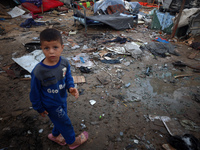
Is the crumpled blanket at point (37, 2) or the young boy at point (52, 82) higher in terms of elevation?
the crumpled blanket at point (37, 2)

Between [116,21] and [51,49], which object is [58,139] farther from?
[116,21]

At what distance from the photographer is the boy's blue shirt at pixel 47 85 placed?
121 cm

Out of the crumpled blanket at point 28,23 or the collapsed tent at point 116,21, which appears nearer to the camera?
the collapsed tent at point 116,21

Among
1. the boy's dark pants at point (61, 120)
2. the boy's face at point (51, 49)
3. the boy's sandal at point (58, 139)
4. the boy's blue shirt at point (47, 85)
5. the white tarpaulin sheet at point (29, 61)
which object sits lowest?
the boy's sandal at point (58, 139)

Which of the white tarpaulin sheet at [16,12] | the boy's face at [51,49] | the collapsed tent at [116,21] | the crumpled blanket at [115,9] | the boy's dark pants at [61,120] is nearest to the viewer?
the boy's face at [51,49]

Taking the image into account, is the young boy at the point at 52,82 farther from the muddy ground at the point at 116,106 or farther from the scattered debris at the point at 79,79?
the scattered debris at the point at 79,79

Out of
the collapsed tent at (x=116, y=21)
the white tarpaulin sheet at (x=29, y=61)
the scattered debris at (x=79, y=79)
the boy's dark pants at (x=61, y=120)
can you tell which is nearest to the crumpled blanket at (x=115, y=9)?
the collapsed tent at (x=116, y=21)

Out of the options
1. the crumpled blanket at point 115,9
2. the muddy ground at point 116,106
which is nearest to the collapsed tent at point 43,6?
the crumpled blanket at point 115,9

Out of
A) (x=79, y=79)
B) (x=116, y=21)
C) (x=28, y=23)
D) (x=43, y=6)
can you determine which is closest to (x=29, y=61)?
(x=79, y=79)

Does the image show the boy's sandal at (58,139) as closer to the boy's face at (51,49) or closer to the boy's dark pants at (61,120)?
the boy's dark pants at (61,120)

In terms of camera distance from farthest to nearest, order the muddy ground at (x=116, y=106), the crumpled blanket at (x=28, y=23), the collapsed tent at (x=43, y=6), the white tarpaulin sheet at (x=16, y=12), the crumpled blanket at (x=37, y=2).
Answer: the crumpled blanket at (x=37, y=2) < the collapsed tent at (x=43, y=6) < the white tarpaulin sheet at (x=16, y=12) < the crumpled blanket at (x=28, y=23) < the muddy ground at (x=116, y=106)

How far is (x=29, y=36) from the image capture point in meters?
6.33

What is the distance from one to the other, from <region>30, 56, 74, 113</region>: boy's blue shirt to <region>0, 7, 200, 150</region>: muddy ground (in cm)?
99

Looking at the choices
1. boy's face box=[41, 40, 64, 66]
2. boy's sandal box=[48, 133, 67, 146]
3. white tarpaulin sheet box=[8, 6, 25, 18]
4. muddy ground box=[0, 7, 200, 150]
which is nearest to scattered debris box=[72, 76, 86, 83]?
muddy ground box=[0, 7, 200, 150]
